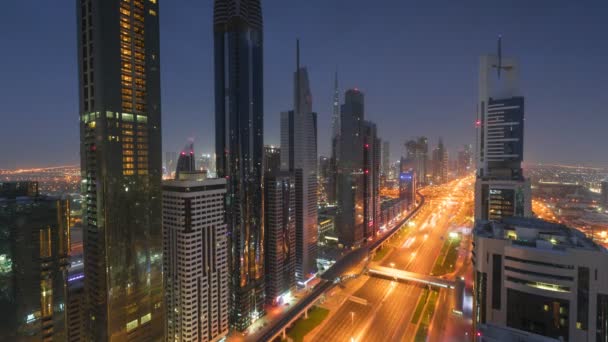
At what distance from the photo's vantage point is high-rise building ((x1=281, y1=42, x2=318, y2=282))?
76438 mm

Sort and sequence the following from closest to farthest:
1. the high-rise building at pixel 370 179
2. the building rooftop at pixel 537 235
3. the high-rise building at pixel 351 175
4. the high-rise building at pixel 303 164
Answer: the building rooftop at pixel 537 235 < the high-rise building at pixel 303 164 < the high-rise building at pixel 351 175 < the high-rise building at pixel 370 179

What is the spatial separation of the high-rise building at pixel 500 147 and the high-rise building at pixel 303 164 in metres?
44.1

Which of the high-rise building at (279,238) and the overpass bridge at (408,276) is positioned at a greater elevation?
the high-rise building at (279,238)

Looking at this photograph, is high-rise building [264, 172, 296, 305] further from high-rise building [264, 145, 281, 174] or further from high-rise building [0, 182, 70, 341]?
→ high-rise building [0, 182, 70, 341]

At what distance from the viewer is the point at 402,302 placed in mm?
64062

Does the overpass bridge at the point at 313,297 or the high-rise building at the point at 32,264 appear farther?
the overpass bridge at the point at 313,297

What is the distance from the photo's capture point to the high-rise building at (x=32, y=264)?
28891 millimetres

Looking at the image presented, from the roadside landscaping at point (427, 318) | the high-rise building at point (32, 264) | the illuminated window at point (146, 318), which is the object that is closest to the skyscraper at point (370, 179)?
the roadside landscaping at point (427, 318)

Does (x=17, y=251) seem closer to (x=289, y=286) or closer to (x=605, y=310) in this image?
(x=289, y=286)

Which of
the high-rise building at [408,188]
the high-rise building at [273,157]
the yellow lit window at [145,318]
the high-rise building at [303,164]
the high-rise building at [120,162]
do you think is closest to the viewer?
the high-rise building at [120,162]

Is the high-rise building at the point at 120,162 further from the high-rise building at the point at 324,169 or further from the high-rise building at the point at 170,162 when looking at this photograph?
the high-rise building at the point at 324,169

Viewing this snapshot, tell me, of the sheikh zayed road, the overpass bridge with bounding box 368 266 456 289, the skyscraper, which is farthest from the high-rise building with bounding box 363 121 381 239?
the overpass bridge with bounding box 368 266 456 289

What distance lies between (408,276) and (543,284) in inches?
1795

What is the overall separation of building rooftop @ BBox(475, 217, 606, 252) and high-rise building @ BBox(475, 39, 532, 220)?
118ft
